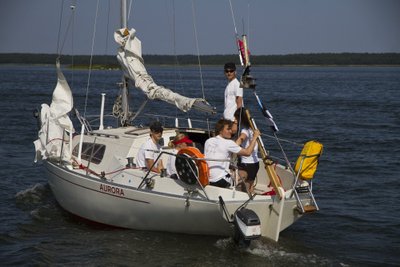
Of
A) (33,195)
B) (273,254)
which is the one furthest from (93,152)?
(273,254)

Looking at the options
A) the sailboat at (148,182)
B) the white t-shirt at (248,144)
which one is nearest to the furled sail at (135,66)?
the sailboat at (148,182)

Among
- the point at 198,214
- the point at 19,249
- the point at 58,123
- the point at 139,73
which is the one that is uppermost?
the point at 139,73

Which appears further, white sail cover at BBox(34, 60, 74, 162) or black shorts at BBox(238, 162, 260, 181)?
white sail cover at BBox(34, 60, 74, 162)

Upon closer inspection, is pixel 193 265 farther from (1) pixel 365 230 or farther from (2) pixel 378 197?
(2) pixel 378 197

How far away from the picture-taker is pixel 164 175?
35.8ft

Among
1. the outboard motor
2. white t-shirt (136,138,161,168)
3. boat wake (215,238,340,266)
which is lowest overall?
boat wake (215,238,340,266)

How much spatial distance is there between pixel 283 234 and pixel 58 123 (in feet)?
17.5

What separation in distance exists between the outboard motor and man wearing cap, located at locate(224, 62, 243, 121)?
8.03ft

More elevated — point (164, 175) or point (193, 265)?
point (164, 175)

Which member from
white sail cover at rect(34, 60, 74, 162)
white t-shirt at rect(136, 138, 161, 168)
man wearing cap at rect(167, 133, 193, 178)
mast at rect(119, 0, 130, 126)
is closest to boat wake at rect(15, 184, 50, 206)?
white sail cover at rect(34, 60, 74, 162)

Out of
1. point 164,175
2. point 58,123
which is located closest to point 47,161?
point 58,123

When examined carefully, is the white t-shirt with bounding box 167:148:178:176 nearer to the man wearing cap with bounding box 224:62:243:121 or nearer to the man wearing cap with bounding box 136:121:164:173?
the man wearing cap with bounding box 136:121:164:173

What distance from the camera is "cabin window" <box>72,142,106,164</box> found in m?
12.6

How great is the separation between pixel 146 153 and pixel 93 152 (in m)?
1.94
